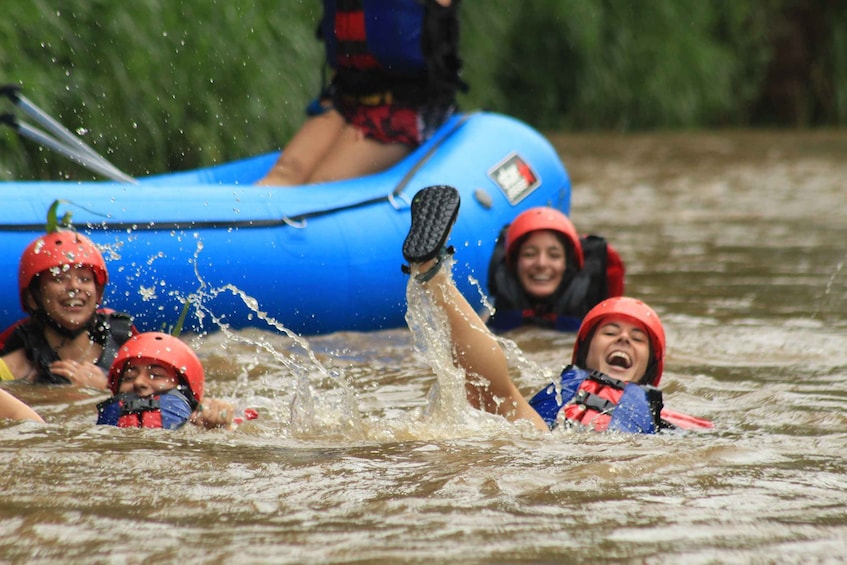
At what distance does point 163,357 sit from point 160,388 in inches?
3.9

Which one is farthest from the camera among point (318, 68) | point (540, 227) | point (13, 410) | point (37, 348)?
point (318, 68)

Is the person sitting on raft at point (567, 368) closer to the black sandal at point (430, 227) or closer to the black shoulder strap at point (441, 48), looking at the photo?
the black sandal at point (430, 227)

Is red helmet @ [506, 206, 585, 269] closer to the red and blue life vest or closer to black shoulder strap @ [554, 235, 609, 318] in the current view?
black shoulder strap @ [554, 235, 609, 318]

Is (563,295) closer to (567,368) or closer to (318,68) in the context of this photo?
(567,368)

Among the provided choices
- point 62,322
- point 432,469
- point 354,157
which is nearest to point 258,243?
point 62,322

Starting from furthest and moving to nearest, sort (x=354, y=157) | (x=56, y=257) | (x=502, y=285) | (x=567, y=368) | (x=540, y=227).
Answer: (x=354, y=157) → (x=502, y=285) → (x=540, y=227) → (x=56, y=257) → (x=567, y=368)

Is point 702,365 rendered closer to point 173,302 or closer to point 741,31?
point 173,302

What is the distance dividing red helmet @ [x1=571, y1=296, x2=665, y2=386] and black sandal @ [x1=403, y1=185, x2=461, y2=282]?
2.55ft

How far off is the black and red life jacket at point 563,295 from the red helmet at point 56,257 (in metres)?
2.01

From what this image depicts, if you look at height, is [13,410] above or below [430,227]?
below

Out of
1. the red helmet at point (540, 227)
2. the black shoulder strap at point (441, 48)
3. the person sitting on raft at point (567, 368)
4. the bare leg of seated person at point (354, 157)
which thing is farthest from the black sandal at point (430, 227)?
the black shoulder strap at point (441, 48)

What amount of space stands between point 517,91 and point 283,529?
14486mm

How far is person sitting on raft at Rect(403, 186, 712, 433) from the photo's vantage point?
13.3 ft

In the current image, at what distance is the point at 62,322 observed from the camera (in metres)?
4.96
